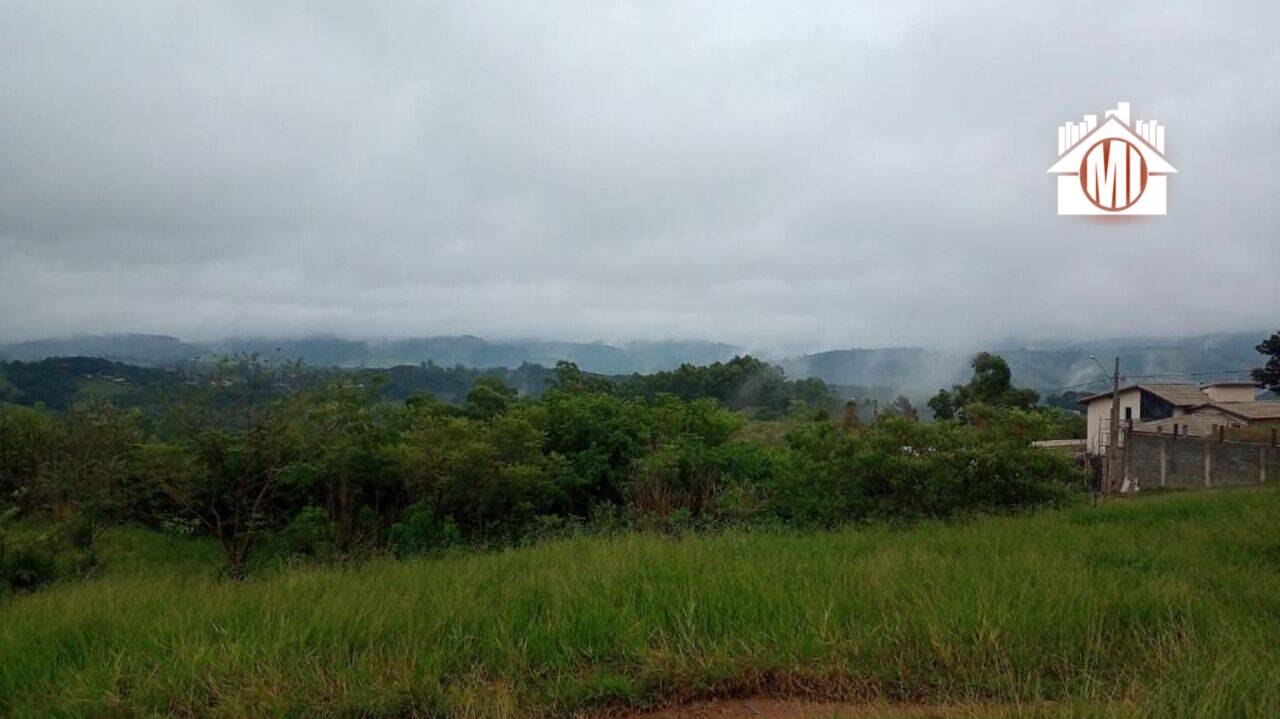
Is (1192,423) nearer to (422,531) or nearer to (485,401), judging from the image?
(485,401)

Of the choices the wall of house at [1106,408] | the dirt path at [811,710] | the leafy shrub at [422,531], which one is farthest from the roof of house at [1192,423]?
the dirt path at [811,710]

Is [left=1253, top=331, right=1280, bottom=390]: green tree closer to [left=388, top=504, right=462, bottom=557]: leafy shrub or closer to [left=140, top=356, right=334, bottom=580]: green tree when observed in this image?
[left=388, top=504, right=462, bottom=557]: leafy shrub

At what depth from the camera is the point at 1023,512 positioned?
25.5ft

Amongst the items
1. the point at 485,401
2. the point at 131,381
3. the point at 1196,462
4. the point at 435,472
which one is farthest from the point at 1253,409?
the point at 131,381

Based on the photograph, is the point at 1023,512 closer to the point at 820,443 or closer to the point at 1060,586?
the point at 820,443

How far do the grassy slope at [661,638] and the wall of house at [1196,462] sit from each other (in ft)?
54.4

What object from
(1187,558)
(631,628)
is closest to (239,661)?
(631,628)

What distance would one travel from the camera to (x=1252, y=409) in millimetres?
29500

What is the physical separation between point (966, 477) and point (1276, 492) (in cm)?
382

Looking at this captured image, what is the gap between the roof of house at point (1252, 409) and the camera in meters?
28.3

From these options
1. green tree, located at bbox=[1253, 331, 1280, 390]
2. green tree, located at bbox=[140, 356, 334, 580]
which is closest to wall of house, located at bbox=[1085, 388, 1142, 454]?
green tree, located at bbox=[1253, 331, 1280, 390]

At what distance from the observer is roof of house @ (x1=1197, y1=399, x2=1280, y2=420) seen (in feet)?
92.9

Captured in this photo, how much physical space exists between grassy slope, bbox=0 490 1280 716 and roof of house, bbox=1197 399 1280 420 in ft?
98.6

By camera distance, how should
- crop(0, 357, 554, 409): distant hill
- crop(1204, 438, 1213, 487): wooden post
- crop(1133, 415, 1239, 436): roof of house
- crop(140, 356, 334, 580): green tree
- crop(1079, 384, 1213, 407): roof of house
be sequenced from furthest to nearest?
crop(1079, 384, 1213, 407): roof of house, crop(1133, 415, 1239, 436): roof of house, crop(1204, 438, 1213, 487): wooden post, crop(0, 357, 554, 409): distant hill, crop(140, 356, 334, 580): green tree
